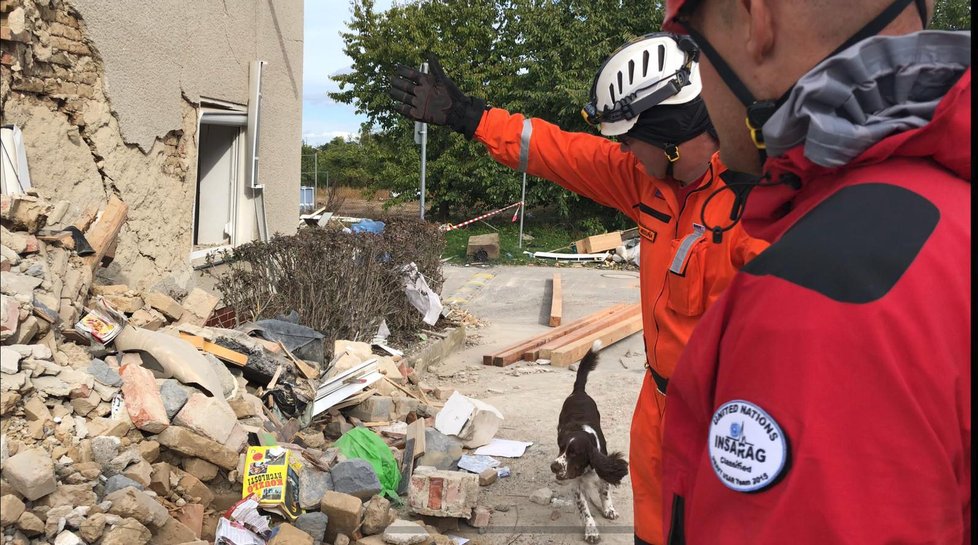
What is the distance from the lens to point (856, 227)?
99 centimetres

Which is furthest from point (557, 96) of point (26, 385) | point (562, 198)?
point (26, 385)

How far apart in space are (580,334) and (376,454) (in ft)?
18.4

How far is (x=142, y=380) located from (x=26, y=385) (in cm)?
88

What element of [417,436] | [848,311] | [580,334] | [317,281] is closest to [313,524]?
[417,436]

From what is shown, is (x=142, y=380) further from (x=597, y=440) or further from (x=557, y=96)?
(x=557, y=96)

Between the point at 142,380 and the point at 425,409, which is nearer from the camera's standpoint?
the point at 142,380

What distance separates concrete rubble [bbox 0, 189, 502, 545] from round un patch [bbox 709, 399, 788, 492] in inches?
117

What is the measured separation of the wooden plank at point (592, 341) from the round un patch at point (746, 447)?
8.17 metres

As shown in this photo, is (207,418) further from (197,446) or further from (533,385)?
(533,385)

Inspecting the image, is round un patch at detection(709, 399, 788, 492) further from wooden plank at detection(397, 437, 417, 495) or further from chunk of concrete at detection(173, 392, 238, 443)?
wooden plank at detection(397, 437, 417, 495)

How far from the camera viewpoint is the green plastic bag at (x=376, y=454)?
532 centimetres

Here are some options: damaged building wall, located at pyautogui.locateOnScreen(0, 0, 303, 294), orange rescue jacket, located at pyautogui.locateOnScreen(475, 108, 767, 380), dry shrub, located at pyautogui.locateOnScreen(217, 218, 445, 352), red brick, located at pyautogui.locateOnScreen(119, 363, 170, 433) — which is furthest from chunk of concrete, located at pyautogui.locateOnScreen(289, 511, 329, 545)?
dry shrub, located at pyautogui.locateOnScreen(217, 218, 445, 352)

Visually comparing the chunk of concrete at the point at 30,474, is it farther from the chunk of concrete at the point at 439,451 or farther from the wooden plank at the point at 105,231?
the chunk of concrete at the point at 439,451

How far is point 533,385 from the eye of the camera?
869 centimetres
